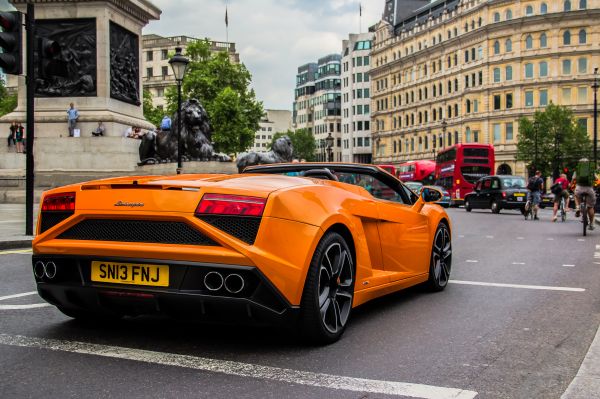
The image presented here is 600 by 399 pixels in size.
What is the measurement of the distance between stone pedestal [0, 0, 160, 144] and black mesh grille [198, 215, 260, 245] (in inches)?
912

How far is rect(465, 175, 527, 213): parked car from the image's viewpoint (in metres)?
31.7

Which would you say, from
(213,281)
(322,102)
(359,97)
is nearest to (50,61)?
(213,281)

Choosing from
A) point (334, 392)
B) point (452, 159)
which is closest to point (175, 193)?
point (334, 392)

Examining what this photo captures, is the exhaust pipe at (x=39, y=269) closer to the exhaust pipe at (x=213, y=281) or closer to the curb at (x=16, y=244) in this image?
the exhaust pipe at (x=213, y=281)

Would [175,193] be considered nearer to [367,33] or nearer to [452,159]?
[452,159]

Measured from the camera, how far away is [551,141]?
72.6 meters

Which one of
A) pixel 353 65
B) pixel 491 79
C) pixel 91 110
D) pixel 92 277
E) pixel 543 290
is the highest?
pixel 353 65

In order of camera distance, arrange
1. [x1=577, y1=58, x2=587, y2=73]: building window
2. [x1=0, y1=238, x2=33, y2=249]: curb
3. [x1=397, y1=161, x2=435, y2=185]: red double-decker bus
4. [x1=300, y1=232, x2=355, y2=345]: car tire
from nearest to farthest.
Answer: [x1=300, y1=232, x2=355, y2=345]: car tire
[x1=0, y1=238, x2=33, y2=249]: curb
[x1=397, y1=161, x2=435, y2=185]: red double-decker bus
[x1=577, y1=58, x2=587, y2=73]: building window

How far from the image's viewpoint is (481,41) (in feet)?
297

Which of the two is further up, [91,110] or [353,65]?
[353,65]

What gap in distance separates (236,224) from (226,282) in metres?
0.34

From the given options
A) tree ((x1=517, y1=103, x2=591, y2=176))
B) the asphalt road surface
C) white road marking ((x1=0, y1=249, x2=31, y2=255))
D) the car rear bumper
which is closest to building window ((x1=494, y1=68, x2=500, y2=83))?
tree ((x1=517, y1=103, x2=591, y2=176))

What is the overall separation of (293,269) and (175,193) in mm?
839

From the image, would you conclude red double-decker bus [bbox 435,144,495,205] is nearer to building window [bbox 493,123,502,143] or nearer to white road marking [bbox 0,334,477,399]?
white road marking [bbox 0,334,477,399]
